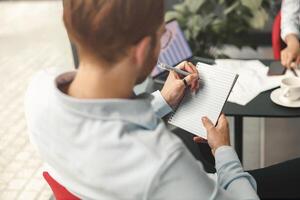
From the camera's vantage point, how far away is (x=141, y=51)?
0.77 metres

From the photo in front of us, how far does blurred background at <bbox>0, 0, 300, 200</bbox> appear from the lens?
233 cm

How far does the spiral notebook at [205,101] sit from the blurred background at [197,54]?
3.01ft

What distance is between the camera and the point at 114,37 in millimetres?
742

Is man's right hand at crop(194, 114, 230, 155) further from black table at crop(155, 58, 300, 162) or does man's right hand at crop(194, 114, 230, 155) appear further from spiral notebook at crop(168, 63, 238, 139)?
black table at crop(155, 58, 300, 162)

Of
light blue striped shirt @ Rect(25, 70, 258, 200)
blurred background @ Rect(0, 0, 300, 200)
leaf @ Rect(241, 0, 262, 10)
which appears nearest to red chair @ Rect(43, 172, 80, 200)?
light blue striped shirt @ Rect(25, 70, 258, 200)

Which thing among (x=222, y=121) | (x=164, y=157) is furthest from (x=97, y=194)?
(x=222, y=121)

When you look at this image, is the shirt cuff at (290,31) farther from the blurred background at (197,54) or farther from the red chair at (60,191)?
the red chair at (60,191)

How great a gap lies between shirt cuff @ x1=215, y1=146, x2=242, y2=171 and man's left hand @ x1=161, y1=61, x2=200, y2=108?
0.29m

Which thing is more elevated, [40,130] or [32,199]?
[40,130]

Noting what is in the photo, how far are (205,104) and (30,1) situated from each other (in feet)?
16.9

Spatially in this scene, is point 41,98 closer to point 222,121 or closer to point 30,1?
point 222,121

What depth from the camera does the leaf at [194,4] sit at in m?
2.80

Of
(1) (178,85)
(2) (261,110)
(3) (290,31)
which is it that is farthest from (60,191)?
(3) (290,31)

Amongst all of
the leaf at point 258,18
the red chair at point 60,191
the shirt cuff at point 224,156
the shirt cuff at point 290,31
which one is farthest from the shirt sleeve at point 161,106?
the leaf at point 258,18
